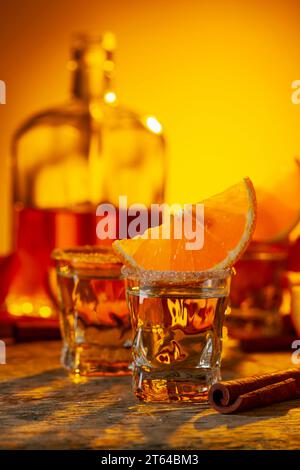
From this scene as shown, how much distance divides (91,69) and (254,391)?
0.77m

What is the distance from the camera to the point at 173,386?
87cm

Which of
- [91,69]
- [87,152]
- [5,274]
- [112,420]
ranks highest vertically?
[91,69]

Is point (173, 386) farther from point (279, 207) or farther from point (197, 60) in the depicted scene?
point (197, 60)

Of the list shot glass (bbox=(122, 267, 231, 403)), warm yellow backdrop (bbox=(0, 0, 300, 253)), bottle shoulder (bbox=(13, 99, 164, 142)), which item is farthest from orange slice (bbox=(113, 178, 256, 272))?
warm yellow backdrop (bbox=(0, 0, 300, 253))

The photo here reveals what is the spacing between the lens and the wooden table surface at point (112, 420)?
0.72 m

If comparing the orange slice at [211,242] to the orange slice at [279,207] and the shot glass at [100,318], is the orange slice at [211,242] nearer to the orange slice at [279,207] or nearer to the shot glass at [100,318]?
the shot glass at [100,318]

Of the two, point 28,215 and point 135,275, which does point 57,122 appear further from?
point 135,275

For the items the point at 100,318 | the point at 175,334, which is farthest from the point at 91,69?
the point at 175,334

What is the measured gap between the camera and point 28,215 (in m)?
1.41

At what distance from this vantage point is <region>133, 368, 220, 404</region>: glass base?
A: 0.86m

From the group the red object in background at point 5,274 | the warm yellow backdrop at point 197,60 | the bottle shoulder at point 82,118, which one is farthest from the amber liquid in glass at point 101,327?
the warm yellow backdrop at point 197,60

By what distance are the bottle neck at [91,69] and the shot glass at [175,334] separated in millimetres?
625

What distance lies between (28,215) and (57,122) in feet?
0.76
